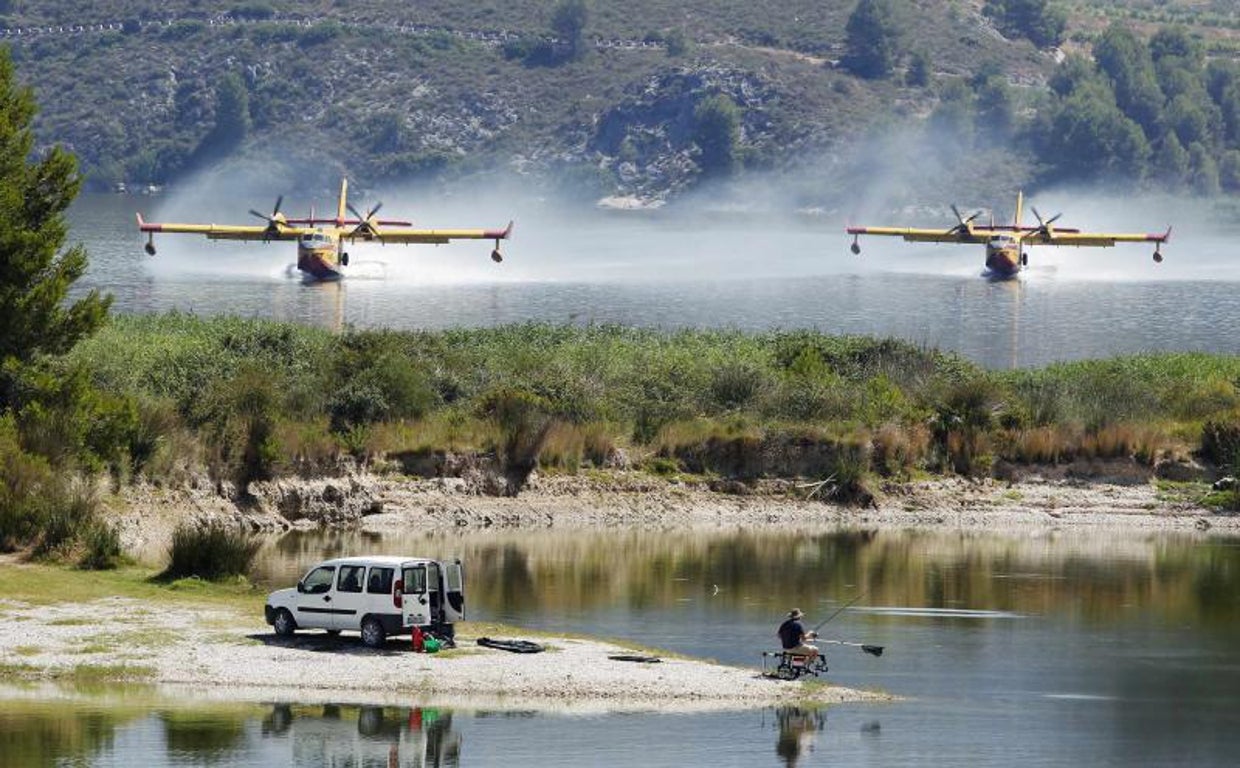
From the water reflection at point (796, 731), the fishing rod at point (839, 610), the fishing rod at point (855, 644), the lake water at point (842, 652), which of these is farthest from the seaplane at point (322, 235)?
the water reflection at point (796, 731)

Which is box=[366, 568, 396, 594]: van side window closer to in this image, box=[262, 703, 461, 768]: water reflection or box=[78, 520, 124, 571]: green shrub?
box=[262, 703, 461, 768]: water reflection

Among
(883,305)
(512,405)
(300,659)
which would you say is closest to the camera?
(300,659)

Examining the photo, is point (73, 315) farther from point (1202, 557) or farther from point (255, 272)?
point (255, 272)

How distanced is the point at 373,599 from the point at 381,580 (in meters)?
0.29

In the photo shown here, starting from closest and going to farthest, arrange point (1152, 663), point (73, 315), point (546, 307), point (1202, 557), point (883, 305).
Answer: point (1152, 663)
point (73, 315)
point (1202, 557)
point (546, 307)
point (883, 305)

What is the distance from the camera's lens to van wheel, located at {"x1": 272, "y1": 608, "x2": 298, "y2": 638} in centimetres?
3272

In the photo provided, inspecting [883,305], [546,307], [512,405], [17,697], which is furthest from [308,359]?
[883,305]

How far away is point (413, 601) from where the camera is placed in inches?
1266

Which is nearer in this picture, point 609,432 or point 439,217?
point 609,432

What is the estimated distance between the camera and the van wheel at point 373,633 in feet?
106

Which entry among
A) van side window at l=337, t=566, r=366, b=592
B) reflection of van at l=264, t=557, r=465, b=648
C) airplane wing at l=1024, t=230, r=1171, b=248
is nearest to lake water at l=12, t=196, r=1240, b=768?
reflection of van at l=264, t=557, r=465, b=648

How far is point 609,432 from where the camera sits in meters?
51.0

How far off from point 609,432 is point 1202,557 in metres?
13.4

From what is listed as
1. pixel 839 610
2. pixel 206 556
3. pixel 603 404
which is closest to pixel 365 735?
pixel 206 556
